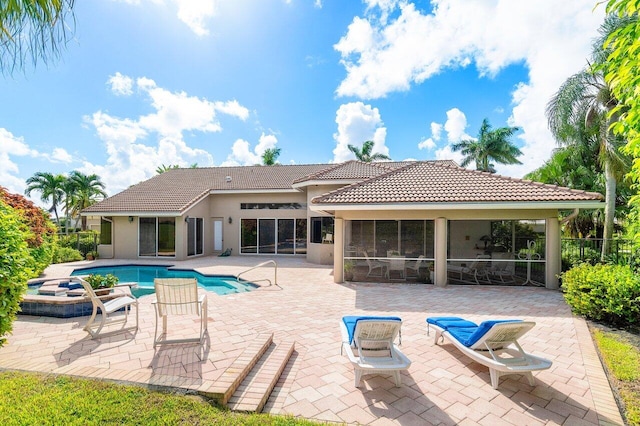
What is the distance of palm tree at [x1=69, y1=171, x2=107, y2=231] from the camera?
41.3 m

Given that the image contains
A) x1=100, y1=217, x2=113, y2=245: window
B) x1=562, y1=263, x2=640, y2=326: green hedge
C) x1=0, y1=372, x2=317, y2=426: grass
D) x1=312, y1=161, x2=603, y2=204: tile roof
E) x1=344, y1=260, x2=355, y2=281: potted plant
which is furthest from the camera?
x1=100, y1=217, x2=113, y2=245: window

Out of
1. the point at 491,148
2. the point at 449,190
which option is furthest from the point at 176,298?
the point at 491,148

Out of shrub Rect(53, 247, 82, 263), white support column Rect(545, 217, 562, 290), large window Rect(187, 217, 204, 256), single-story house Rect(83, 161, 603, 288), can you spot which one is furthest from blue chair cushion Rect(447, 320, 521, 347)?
shrub Rect(53, 247, 82, 263)

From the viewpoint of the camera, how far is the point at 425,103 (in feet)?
75.9

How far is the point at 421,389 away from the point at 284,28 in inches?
576

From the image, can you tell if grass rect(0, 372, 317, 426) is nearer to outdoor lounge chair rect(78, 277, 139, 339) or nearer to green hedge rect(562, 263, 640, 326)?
outdoor lounge chair rect(78, 277, 139, 339)

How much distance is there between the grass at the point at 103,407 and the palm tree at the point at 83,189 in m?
45.6

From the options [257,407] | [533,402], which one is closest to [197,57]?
[257,407]

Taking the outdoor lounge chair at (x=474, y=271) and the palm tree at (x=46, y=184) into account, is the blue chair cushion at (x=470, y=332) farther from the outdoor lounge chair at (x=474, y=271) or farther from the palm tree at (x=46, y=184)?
the palm tree at (x=46, y=184)

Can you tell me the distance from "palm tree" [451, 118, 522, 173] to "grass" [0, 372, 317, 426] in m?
40.1

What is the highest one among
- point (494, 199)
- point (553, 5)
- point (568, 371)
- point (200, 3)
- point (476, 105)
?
point (476, 105)

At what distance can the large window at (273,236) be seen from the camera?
22.6 meters

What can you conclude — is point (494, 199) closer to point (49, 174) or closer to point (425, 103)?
point (425, 103)

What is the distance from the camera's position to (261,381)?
4727 mm
